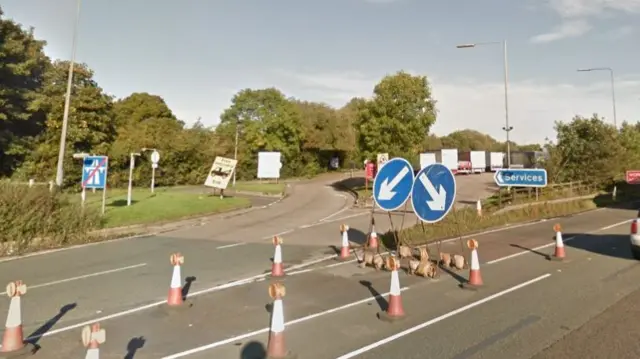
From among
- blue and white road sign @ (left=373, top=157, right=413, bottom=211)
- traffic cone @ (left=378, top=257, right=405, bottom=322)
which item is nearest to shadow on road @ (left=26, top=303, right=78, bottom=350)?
traffic cone @ (left=378, top=257, right=405, bottom=322)

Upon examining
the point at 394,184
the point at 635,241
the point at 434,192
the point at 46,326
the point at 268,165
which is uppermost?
the point at 268,165

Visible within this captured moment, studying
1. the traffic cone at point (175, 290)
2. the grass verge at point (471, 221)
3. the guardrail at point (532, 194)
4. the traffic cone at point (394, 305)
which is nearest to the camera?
the traffic cone at point (394, 305)

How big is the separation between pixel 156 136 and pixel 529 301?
1553 inches

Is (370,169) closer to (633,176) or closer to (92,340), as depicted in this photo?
(633,176)

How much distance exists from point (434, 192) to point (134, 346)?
575 cm

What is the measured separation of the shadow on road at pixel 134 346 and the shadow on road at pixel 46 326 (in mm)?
1127

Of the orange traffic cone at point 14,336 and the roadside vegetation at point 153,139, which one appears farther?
the roadside vegetation at point 153,139

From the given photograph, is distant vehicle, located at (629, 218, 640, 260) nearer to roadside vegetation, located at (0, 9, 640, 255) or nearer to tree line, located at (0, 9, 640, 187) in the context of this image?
roadside vegetation, located at (0, 9, 640, 255)

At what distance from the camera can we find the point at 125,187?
119 feet

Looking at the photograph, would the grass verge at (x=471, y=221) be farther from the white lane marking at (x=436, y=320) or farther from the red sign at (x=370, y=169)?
the red sign at (x=370, y=169)

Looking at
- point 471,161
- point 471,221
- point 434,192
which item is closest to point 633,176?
point 471,221

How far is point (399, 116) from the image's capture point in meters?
33.1

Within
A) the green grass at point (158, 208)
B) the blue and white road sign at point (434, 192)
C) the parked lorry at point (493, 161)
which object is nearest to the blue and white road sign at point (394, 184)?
the blue and white road sign at point (434, 192)

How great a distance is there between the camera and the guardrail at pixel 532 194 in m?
21.8
